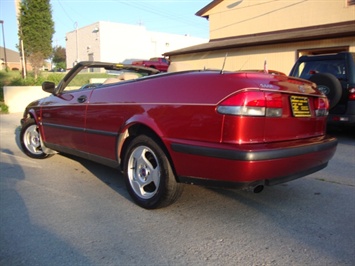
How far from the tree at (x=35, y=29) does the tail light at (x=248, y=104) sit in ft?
66.0

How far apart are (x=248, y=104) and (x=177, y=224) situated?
1.29 meters

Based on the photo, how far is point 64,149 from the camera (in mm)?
5004

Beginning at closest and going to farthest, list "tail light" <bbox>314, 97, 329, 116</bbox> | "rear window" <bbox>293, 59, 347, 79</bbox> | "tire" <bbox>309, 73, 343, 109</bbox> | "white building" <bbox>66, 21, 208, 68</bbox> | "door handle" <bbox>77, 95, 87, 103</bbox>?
"tail light" <bbox>314, 97, 329, 116</bbox> → "door handle" <bbox>77, 95, 87, 103</bbox> → "tire" <bbox>309, 73, 343, 109</bbox> → "rear window" <bbox>293, 59, 347, 79</bbox> → "white building" <bbox>66, 21, 208, 68</bbox>

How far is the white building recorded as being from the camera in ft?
153

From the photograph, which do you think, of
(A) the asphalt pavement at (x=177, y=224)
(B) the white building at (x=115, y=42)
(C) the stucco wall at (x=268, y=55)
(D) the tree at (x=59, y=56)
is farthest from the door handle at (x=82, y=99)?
(D) the tree at (x=59, y=56)

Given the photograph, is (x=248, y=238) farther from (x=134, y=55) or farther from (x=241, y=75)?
(x=134, y=55)

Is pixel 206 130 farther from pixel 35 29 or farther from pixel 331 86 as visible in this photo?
pixel 35 29

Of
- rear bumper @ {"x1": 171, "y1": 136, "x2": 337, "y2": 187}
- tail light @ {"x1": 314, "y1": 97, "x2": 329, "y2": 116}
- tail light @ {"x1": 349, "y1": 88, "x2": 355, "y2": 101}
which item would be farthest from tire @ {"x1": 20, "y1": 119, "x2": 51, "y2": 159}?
tail light @ {"x1": 349, "y1": 88, "x2": 355, "y2": 101}

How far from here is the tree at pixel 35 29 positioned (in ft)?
69.6

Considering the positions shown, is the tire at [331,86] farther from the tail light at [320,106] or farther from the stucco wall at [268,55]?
the stucco wall at [268,55]

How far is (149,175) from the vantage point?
3646 millimetres

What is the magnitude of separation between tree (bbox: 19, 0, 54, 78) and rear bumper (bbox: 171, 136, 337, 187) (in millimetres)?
19853

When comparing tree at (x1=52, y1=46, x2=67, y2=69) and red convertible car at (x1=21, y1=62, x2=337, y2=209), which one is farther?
tree at (x1=52, y1=46, x2=67, y2=69)

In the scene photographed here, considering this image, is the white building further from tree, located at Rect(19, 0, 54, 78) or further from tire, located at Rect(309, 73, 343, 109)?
tire, located at Rect(309, 73, 343, 109)
